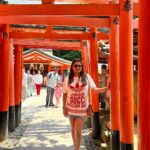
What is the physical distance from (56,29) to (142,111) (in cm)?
883

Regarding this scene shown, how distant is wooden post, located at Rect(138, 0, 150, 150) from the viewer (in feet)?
10.2

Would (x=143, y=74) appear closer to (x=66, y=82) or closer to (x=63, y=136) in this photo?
(x=66, y=82)

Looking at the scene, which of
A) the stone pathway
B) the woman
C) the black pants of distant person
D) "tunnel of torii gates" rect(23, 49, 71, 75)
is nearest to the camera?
the woman

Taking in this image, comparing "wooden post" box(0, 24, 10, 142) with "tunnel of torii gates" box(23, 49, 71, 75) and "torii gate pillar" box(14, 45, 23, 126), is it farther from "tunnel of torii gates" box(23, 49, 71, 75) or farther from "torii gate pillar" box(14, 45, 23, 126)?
"tunnel of torii gates" box(23, 49, 71, 75)

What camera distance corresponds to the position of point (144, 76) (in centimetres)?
314

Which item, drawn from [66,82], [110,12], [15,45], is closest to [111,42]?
[110,12]

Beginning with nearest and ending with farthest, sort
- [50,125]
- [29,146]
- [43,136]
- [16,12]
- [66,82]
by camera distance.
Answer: [66,82] < [16,12] < [29,146] < [43,136] < [50,125]

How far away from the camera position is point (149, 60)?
3.10 m

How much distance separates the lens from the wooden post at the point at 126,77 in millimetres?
5652

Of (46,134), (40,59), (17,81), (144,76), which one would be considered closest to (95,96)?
(46,134)

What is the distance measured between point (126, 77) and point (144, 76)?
255 centimetres

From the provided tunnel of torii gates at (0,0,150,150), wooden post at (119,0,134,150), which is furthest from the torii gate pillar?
wooden post at (119,0,134,150)

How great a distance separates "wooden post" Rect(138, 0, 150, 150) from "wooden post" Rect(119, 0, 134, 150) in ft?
8.03

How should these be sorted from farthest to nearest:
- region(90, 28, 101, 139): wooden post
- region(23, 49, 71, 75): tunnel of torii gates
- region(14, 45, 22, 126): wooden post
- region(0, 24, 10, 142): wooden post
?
region(23, 49, 71, 75): tunnel of torii gates < region(14, 45, 22, 126): wooden post < region(90, 28, 101, 139): wooden post < region(0, 24, 10, 142): wooden post
